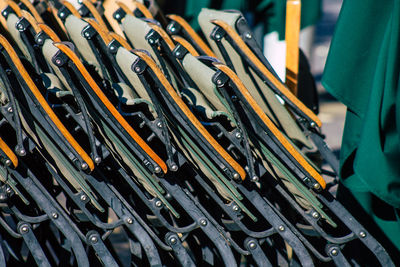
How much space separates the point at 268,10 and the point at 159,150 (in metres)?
1.83

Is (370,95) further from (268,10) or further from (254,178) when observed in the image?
(268,10)

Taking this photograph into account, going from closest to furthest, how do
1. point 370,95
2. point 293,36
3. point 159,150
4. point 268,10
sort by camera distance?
1. point 370,95
2. point 159,150
3. point 293,36
4. point 268,10

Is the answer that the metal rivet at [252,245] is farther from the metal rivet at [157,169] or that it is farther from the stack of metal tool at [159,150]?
the metal rivet at [157,169]

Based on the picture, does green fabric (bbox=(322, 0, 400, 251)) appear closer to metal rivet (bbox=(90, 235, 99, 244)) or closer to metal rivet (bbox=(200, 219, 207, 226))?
metal rivet (bbox=(200, 219, 207, 226))

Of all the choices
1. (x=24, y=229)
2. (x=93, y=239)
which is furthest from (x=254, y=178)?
(x=24, y=229)

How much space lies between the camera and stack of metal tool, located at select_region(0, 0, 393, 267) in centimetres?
208

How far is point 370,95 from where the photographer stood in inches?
78.4

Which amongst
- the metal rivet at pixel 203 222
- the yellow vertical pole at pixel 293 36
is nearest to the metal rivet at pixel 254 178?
the metal rivet at pixel 203 222

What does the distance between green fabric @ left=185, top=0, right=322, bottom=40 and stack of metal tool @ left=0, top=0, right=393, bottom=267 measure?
1.36 meters

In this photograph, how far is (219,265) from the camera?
8.34 feet

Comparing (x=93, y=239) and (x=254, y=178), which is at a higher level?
(x=254, y=178)

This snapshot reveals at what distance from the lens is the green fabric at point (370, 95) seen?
194cm

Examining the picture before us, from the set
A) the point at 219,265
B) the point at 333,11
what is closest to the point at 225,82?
the point at 219,265

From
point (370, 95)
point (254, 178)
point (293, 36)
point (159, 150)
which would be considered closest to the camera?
point (370, 95)
